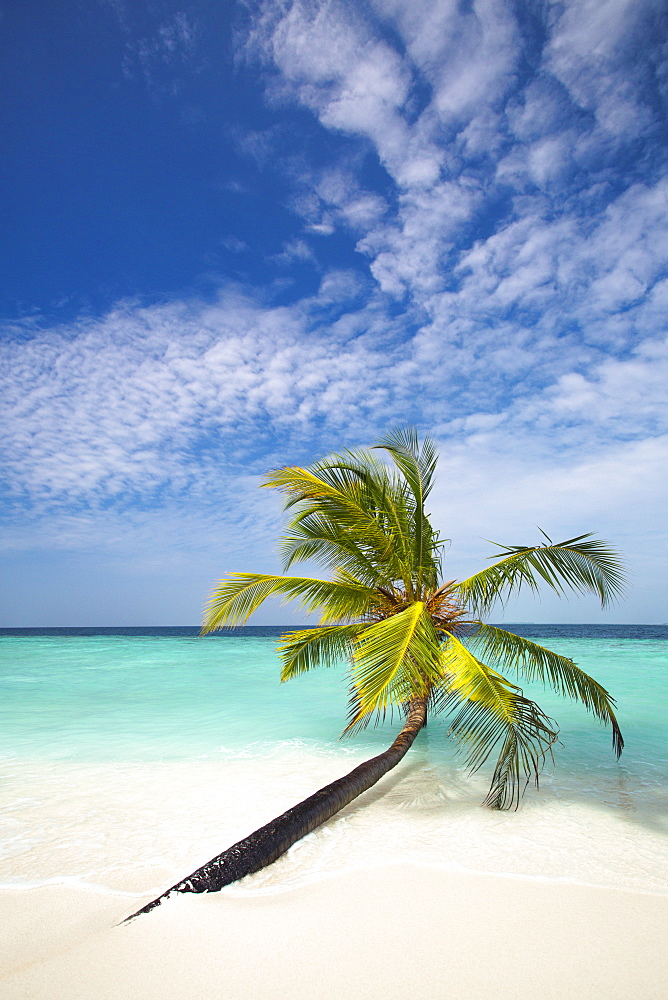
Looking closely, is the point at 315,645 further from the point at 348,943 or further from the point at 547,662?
the point at 348,943

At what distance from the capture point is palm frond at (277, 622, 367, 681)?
6.75 metres

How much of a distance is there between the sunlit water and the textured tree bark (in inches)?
3.8

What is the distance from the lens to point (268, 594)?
6.61 meters

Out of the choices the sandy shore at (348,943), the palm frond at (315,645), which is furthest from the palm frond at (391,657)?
the palm frond at (315,645)

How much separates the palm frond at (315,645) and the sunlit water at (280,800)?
1.12 metres

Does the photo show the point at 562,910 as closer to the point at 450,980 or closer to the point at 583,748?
the point at 450,980

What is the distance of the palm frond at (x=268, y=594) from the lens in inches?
258

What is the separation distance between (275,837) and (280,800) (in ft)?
5.49

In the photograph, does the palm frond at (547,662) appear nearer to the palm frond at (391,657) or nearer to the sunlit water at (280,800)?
the sunlit water at (280,800)

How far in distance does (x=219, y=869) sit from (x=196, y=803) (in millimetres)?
2083

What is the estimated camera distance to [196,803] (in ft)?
16.0

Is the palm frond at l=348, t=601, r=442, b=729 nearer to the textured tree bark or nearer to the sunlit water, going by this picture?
the textured tree bark

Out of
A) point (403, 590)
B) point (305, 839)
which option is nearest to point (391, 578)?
point (403, 590)

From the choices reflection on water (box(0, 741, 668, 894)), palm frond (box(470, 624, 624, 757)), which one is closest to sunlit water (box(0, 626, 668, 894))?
reflection on water (box(0, 741, 668, 894))
